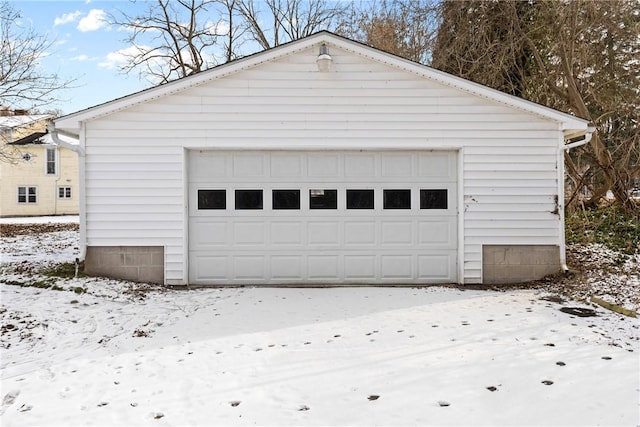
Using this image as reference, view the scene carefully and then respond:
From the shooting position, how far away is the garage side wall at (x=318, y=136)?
7461mm

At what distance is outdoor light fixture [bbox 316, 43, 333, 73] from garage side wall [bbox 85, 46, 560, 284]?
20 centimetres

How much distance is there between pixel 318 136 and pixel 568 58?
25.7ft

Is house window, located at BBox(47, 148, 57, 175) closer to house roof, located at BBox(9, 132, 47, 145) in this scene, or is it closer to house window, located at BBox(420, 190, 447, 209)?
house roof, located at BBox(9, 132, 47, 145)

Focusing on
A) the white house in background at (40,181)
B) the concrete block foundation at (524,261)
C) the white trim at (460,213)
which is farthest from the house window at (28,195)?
the concrete block foundation at (524,261)

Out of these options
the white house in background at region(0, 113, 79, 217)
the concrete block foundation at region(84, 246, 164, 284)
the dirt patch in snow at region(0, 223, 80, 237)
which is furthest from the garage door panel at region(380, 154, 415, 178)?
the white house in background at region(0, 113, 79, 217)

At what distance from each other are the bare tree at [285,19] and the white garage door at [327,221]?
15.3 meters

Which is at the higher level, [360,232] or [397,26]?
[397,26]

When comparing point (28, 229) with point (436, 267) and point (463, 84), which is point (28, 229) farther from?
point (463, 84)

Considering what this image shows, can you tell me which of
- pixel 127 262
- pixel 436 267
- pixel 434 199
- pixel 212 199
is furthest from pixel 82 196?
pixel 436 267

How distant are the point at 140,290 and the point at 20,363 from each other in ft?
9.49

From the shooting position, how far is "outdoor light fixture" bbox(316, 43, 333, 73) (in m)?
7.15

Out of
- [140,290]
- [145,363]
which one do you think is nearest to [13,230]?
[140,290]

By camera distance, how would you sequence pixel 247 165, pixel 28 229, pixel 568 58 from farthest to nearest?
pixel 28 229 → pixel 568 58 → pixel 247 165

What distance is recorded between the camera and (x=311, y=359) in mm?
4172
